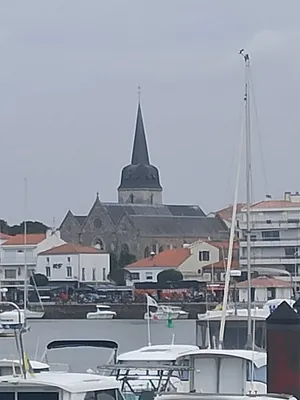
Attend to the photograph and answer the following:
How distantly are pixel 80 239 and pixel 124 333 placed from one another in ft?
281

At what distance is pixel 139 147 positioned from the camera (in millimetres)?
163500

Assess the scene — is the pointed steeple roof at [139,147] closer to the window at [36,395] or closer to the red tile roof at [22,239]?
the red tile roof at [22,239]

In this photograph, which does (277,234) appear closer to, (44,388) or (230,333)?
(230,333)

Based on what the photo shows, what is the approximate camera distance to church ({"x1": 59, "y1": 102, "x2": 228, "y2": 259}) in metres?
147

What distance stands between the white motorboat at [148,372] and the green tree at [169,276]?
9779cm

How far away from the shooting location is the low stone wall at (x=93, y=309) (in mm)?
94438

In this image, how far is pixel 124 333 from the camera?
66000 mm

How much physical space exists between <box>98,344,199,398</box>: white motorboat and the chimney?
1537 mm

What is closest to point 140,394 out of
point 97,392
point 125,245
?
point 97,392

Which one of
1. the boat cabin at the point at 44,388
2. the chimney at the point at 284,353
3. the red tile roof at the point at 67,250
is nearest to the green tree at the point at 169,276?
the red tile roof at the point at 67,250

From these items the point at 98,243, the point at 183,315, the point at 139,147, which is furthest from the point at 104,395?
the point at 139,147

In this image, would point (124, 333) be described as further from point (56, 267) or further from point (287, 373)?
point (56, 267)

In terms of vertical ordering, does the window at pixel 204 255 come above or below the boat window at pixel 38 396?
above

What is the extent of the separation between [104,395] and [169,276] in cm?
10604
